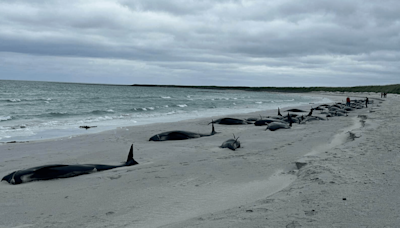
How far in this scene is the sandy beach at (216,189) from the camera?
13.6ft

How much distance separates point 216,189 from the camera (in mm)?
5711

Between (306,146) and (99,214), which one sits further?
(306,146)

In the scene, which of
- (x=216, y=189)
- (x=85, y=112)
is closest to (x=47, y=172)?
(x=216, y=189)

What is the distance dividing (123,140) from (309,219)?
29.1 ft

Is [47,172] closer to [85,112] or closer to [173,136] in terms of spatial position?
[173,136]

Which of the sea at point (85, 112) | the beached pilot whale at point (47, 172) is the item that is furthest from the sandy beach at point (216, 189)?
the sea at point (85, 112)

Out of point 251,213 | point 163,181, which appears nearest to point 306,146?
point 163,181

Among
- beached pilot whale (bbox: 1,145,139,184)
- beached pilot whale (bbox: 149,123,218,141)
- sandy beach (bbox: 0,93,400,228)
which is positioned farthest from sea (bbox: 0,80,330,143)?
beached pilot whale (bbox: 1,145,139,184)

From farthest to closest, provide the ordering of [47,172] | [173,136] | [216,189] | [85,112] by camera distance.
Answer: [85,112] < [173,136] < [47,172] < [216,189]

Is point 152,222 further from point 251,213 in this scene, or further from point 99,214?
point 251,213

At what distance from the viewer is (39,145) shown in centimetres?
1069

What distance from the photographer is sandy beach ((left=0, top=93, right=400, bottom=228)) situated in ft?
13.6

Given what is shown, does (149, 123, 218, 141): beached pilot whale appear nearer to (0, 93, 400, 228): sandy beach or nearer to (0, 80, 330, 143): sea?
(0, 93, 400, 228): sandy beach

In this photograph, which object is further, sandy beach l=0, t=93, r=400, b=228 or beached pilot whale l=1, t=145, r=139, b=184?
beached pilot whale l=1, t=145, r=139, b=184
